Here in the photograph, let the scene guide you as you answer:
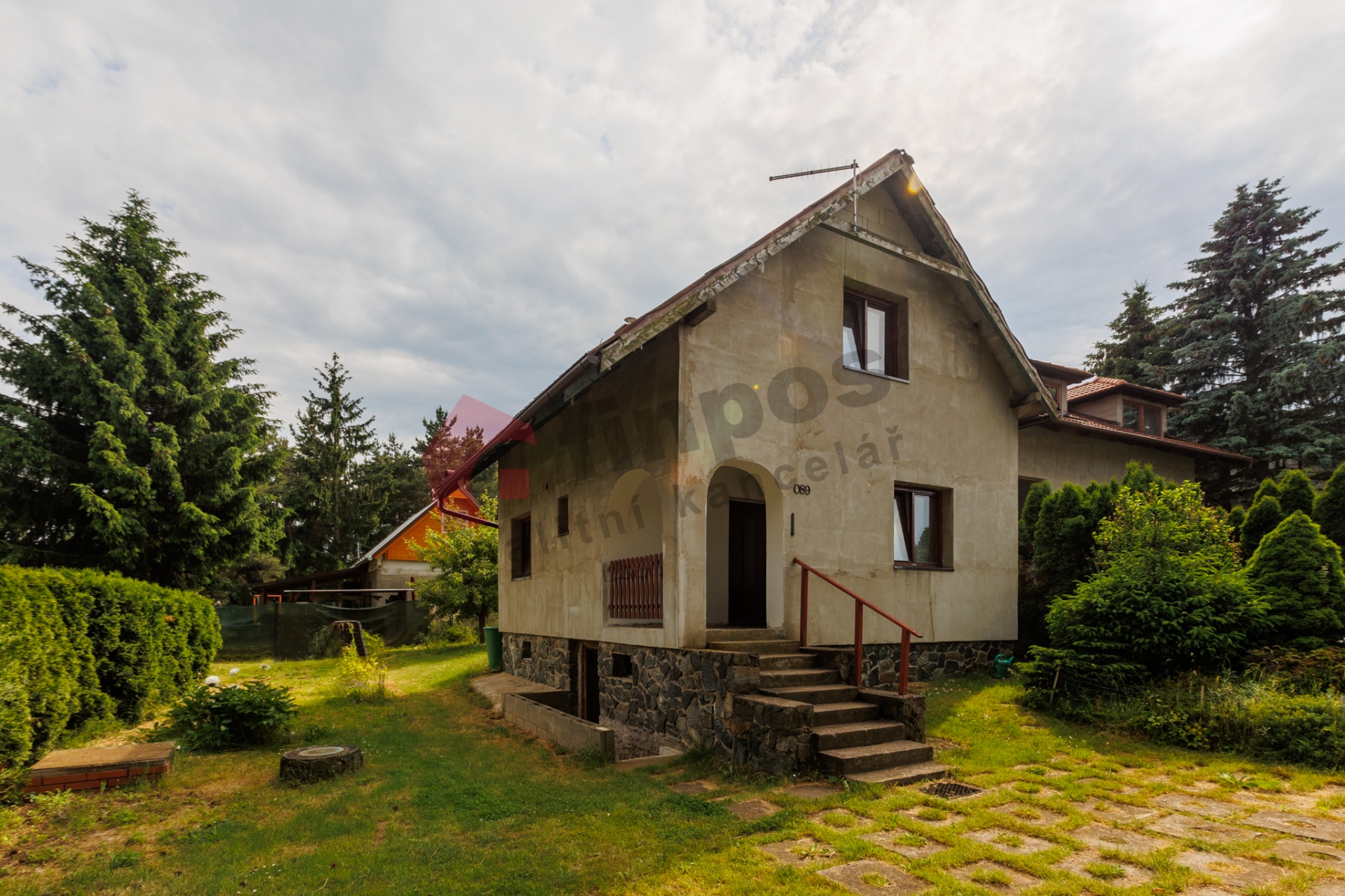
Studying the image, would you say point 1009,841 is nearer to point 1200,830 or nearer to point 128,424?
point 1200,830

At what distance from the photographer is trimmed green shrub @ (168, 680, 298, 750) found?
7.48 metres

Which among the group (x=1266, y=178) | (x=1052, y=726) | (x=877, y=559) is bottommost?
(x=1052, y=726)

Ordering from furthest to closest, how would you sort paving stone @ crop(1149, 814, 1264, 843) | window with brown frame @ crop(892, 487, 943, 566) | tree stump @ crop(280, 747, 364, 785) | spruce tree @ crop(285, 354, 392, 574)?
spruce tree @ crop(285, 354, 392, 574), window with brown frame @ crop(892, 487, 943, 566), tree stump @ crop(280, 747, 364, 785), paving stone @ crop(1149, 814, 1264, 843)

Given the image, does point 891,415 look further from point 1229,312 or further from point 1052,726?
point 1229,312

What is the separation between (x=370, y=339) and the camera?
3195cm

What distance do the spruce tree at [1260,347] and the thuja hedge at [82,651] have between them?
22.1 m

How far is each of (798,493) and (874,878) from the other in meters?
4.87

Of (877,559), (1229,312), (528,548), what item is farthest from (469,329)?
(1229,312)

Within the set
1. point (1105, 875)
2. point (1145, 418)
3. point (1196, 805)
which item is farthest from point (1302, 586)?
point (1145, 418)

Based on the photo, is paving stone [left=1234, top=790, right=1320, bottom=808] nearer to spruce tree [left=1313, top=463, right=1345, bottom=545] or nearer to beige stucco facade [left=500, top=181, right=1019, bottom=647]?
beige stucco facade [left=500, top=181, right=1019, bottom=647]

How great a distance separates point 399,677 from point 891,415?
11.4 m

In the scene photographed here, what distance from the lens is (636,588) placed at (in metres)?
8.64

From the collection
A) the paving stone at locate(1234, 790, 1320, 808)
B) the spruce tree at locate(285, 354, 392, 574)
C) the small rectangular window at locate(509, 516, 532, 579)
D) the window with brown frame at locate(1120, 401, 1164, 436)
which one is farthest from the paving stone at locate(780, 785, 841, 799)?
the spruce tree at locate(285, 354, 392, 574)

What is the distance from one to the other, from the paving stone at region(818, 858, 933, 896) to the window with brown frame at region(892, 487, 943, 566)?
5.54 m
